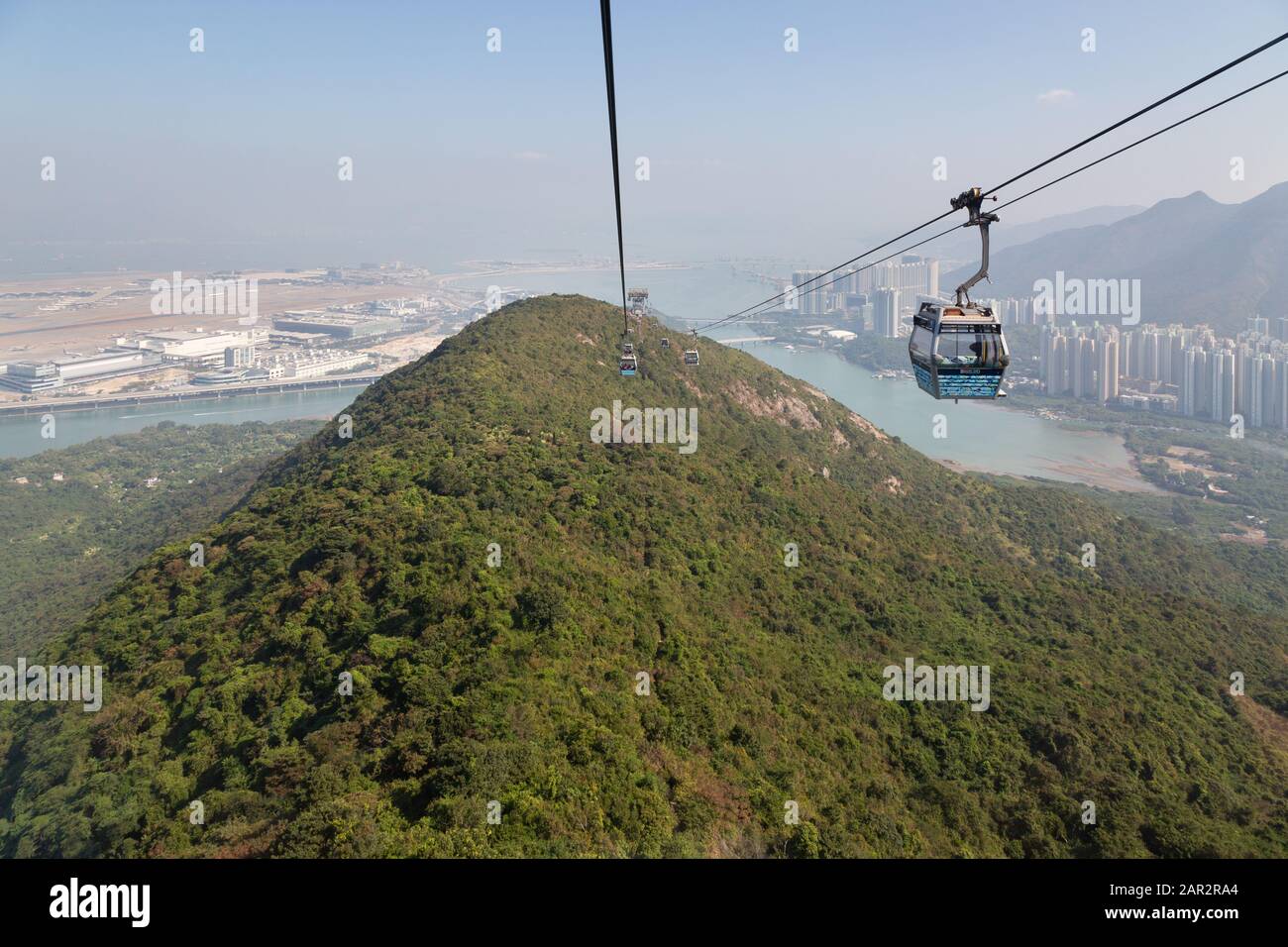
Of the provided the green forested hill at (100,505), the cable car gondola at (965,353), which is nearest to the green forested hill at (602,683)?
the cable car gondola at (965,353)

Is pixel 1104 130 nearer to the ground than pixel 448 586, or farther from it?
farther from it

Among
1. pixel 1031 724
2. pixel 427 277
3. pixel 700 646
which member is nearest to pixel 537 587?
pixel 700 646

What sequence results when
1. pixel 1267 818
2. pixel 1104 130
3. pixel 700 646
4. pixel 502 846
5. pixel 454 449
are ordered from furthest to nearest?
pixel 454 449 → pixel 700 646 → pixel 1267 818 → pixel 502 846 → pixel 1104 130

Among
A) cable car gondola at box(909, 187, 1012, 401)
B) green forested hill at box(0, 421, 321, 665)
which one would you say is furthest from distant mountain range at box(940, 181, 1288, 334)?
cable car gondola at box(909, 187, 1012, 401)

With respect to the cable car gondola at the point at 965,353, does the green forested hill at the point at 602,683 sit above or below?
below

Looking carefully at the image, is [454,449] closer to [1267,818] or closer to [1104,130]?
[1104,130]

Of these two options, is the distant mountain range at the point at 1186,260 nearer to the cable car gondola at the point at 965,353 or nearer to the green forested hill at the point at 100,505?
the green forested hill at the point at 100,505

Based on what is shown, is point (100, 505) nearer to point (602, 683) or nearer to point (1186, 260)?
point (602, 683)

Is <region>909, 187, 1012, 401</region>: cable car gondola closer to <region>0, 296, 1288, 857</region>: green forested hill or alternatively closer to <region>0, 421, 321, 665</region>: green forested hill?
<region>0, 296, 1288, 857</region>: green forested hill
